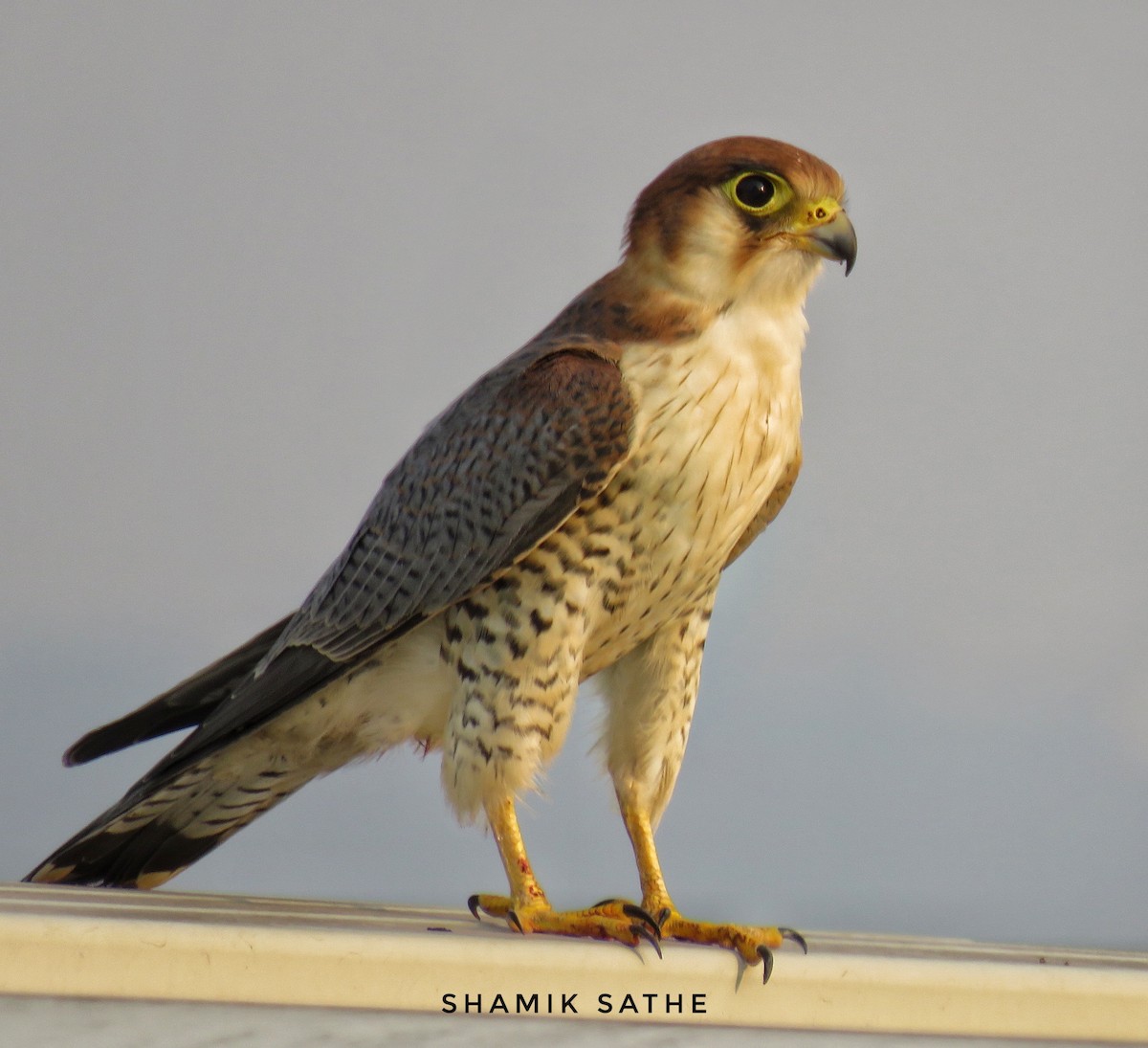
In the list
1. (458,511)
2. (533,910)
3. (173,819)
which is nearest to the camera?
(533,910)

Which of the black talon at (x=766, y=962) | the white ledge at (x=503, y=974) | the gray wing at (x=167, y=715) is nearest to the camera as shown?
the white ledge at (x=503, y=974)

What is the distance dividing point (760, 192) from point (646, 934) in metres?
1.19

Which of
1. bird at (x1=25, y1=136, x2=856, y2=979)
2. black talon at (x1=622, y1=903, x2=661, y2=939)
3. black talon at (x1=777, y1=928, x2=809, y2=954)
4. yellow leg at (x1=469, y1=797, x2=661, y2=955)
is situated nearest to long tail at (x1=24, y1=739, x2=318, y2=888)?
bird at (x1=25, y1=136, x2=856, y2=979)

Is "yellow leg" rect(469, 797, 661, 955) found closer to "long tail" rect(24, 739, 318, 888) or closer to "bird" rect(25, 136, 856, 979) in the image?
"bird" rect(25, 136, 856, 979)

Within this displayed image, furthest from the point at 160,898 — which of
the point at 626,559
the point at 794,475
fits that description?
the point at 794,475

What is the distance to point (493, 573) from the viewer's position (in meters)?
2.35

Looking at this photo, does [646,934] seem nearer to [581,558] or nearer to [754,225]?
[581,558]

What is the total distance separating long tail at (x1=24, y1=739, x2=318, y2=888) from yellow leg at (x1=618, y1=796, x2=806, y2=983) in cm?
64

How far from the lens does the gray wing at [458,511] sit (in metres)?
2.30

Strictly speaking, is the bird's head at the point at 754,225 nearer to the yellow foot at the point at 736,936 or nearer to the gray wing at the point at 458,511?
the gray wing at the point at 458,511

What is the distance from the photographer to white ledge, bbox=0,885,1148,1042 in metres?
1.65

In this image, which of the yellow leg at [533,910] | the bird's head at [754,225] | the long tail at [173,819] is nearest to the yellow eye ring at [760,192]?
the bird's head at [754,225]

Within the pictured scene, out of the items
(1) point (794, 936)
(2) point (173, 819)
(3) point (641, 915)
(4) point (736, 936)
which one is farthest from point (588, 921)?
(2) point (173, 819)

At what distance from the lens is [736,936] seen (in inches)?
82.4
